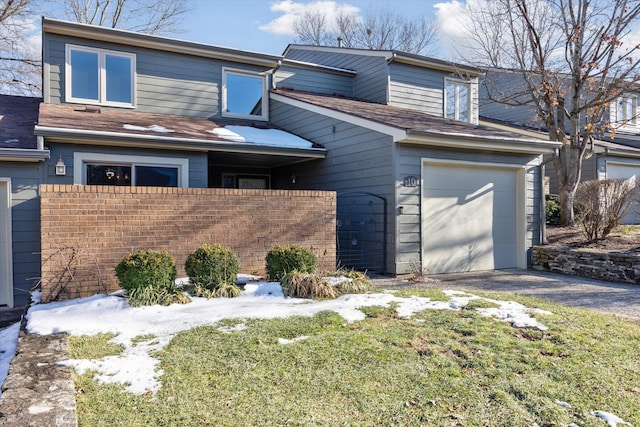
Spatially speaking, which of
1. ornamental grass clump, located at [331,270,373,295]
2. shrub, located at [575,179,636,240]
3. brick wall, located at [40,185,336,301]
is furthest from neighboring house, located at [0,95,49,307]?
shrub, located at [575,179,636,240]

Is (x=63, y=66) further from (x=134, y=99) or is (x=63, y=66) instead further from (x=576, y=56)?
(x=576, y=56)

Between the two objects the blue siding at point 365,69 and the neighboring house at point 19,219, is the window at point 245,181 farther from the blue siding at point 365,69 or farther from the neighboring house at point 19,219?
the neighboring house at point 19,219

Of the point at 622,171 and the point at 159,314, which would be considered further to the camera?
the point at 622,171

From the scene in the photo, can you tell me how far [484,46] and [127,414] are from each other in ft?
44.1

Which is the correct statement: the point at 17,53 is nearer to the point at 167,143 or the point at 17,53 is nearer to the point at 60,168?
the point at 60,168

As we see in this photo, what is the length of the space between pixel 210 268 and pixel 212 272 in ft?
0.21

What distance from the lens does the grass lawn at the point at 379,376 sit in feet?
9.77

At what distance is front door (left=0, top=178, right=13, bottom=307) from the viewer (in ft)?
24.8

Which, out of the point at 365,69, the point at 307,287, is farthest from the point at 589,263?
the point at 365,69

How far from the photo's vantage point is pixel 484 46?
1323 centimetres

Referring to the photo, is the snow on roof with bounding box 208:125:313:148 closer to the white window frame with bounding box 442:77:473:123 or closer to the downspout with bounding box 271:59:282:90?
the downspout with bounding box 271:59:282:90

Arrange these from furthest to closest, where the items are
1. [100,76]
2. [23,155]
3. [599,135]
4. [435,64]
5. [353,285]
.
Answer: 1. [599,135]
2. [435,64]
3. [100,76]
4. [23,155]
5. [353,285]

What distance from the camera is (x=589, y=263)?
347 inches

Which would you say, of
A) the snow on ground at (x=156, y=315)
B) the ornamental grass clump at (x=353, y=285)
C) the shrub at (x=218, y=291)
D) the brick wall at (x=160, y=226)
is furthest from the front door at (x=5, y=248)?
the ornamental grass clump at (x=353, y=285)
